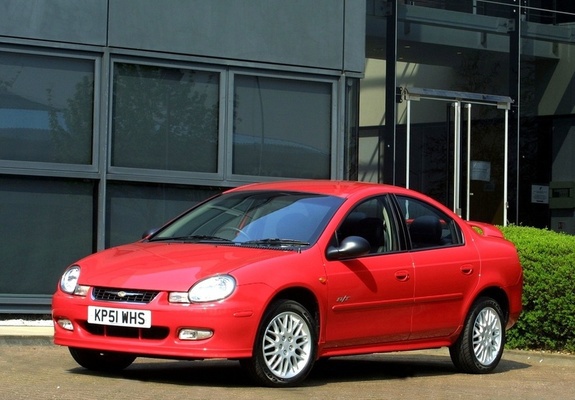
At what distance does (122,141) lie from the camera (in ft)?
50.0

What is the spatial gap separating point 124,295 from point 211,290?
65 centimetres

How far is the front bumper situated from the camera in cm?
904

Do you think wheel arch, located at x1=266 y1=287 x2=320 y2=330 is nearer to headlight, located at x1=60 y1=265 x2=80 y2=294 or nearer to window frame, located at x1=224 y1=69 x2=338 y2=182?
headlight, located at x1=60 y1=265 x2=80 y2=294

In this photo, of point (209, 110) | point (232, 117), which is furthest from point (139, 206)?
point (232, 117)

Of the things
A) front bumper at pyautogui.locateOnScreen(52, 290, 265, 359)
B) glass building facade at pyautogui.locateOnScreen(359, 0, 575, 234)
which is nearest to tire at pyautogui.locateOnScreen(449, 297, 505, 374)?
front bumper at pyautogui.locateOnScreen(52, 290, 265, 359)

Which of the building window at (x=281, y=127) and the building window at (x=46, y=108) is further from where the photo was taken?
Answer: the building window at (x=281, y=127)

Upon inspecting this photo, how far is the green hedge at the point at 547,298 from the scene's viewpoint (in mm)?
13242

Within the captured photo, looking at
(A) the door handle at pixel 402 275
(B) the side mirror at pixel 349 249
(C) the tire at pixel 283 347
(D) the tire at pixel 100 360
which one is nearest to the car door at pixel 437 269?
(A) the door handle at pixel 402 275

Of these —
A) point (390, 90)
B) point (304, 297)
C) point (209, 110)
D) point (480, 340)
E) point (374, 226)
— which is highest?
point (390, 90)

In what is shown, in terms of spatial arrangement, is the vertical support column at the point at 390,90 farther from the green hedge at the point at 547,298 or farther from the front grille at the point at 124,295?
the front grille at the point at 124,295

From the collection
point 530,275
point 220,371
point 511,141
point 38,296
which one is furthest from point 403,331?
point 511,141

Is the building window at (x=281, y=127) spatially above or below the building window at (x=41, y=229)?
above

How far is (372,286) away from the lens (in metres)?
10.2

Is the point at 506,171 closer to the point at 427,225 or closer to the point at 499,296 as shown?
the point at 499,296
